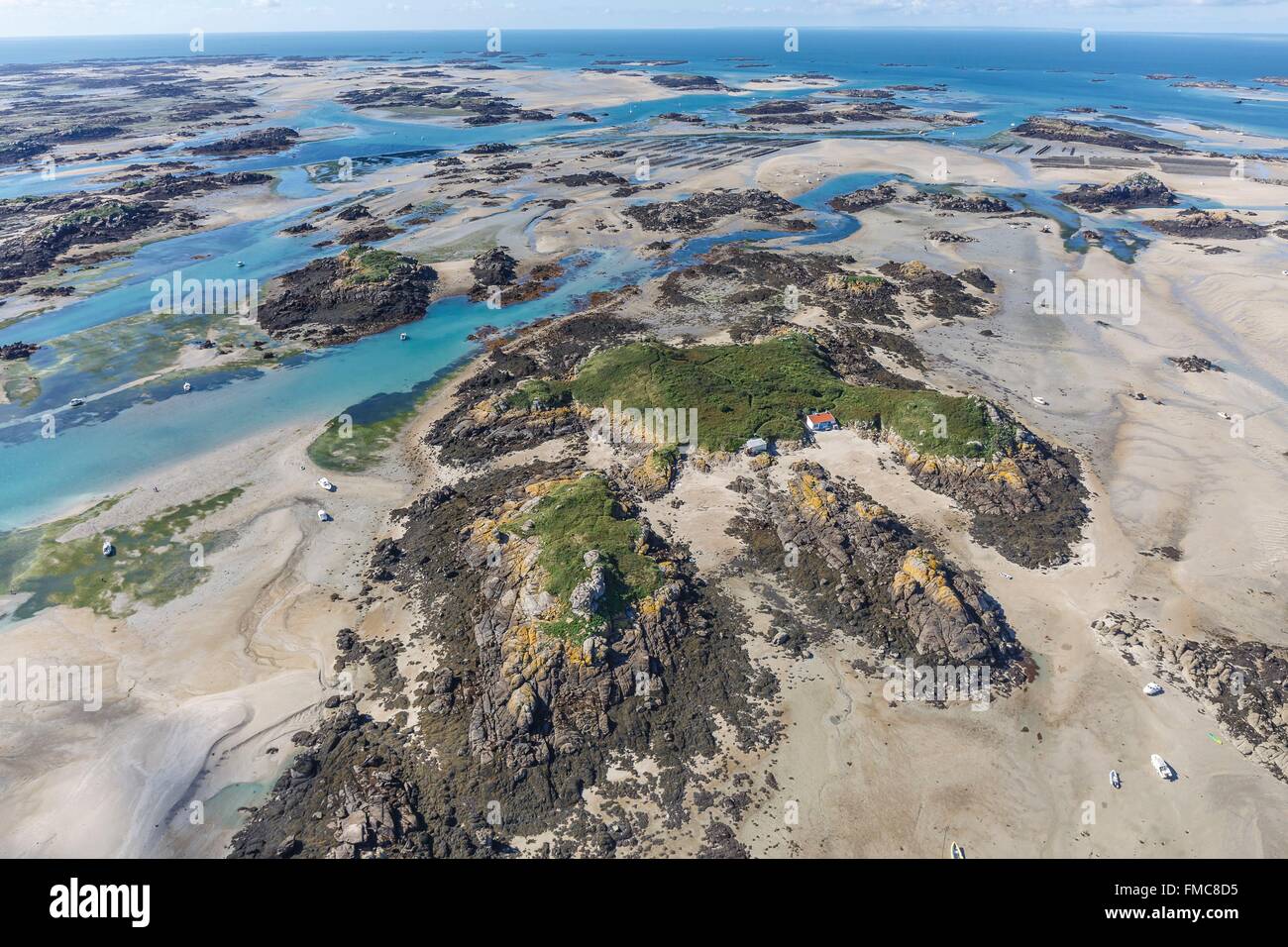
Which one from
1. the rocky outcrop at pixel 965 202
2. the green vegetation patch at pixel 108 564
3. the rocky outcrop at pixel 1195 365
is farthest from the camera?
the rocky outcrop at pixel 965 202

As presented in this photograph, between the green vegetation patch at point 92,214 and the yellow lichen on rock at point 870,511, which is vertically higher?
the green vegetation patch at point 92,214

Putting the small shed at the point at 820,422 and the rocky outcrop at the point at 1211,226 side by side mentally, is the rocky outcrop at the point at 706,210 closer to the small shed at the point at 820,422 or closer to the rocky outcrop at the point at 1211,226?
the small shed at the point at 820,422
